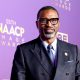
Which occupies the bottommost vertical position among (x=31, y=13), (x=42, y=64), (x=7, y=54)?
(x=7, y=54)

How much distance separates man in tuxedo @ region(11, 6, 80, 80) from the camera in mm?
1291

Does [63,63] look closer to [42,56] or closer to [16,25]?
[42,56]

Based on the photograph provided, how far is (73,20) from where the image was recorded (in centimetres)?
266

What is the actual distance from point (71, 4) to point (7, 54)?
90cm

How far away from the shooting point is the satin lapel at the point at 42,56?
1300mm

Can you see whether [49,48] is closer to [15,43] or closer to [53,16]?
[53,16]

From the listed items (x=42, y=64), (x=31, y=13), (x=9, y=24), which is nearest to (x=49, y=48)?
(x=42, y=64)

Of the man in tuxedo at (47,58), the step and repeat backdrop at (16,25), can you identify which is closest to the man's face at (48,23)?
the man in tuxedo at (47,58)

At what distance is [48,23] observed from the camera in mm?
1316

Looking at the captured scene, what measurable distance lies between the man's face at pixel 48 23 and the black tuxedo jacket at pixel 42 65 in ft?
0.26

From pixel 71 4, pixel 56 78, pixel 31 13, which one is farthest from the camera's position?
pixel 71 4

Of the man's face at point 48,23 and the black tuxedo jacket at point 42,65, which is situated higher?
the man's face at point 48,23

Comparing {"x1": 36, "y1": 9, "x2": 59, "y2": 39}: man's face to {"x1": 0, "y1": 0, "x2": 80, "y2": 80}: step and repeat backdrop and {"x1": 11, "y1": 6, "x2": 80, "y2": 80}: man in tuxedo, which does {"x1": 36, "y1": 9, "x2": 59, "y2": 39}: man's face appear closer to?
{"x1": 11, "y1": 6, "x2": 80, "y2": 80}: man in tuxedo

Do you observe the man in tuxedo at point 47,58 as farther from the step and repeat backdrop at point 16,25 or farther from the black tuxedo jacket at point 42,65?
the step and repeat backdrop at point 16,25
